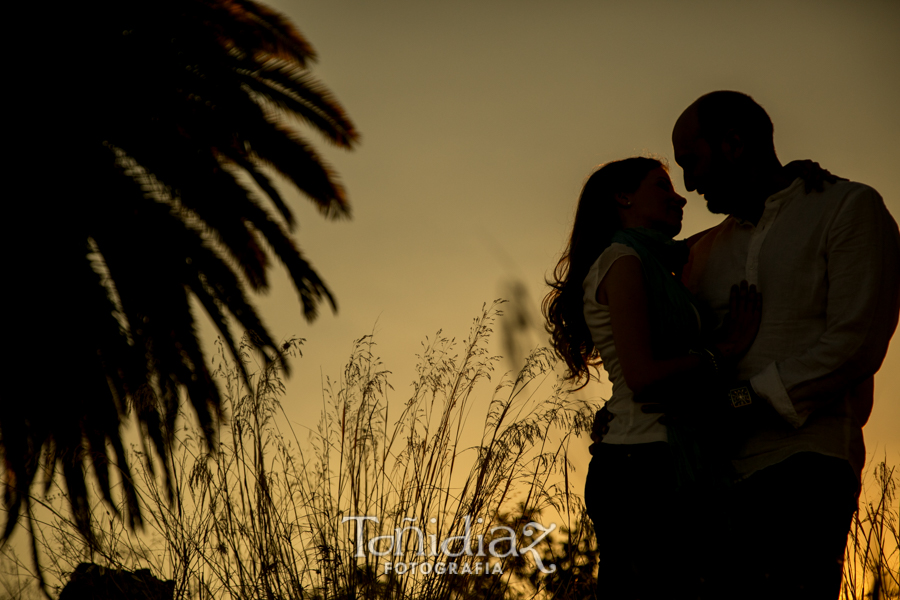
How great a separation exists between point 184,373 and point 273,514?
8.13 ft

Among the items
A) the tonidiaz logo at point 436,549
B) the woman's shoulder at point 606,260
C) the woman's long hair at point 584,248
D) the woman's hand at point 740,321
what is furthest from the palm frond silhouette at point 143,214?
the woman's hand at point 740,321

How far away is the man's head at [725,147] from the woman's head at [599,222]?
16 cm

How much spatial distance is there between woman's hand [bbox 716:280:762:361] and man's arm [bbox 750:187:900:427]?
107 mm

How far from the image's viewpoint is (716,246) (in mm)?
2375

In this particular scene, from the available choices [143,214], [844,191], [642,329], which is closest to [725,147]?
[844,191]

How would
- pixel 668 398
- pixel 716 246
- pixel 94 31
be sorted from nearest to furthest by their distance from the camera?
pixel 668 398 → pixel 716 246 → pixel 94 31

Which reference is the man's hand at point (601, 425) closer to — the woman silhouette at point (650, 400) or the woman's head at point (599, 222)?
the woman silhouette at point (650, 400)

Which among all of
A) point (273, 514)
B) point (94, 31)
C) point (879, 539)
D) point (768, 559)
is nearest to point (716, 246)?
point (768, 559)

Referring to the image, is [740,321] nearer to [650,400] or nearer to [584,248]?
[650,400]

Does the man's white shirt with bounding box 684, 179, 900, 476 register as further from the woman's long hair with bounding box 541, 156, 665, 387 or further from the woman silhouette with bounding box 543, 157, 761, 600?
the woman's long hair with bounding box 541, 156, 665, 387

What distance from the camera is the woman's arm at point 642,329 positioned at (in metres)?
1.97

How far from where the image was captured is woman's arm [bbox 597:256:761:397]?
1967mm

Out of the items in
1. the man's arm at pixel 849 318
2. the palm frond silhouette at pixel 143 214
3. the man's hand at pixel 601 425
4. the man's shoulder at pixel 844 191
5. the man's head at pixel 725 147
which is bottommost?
the man's hand at pixel 601 425

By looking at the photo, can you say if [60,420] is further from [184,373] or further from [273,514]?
[273,514]
